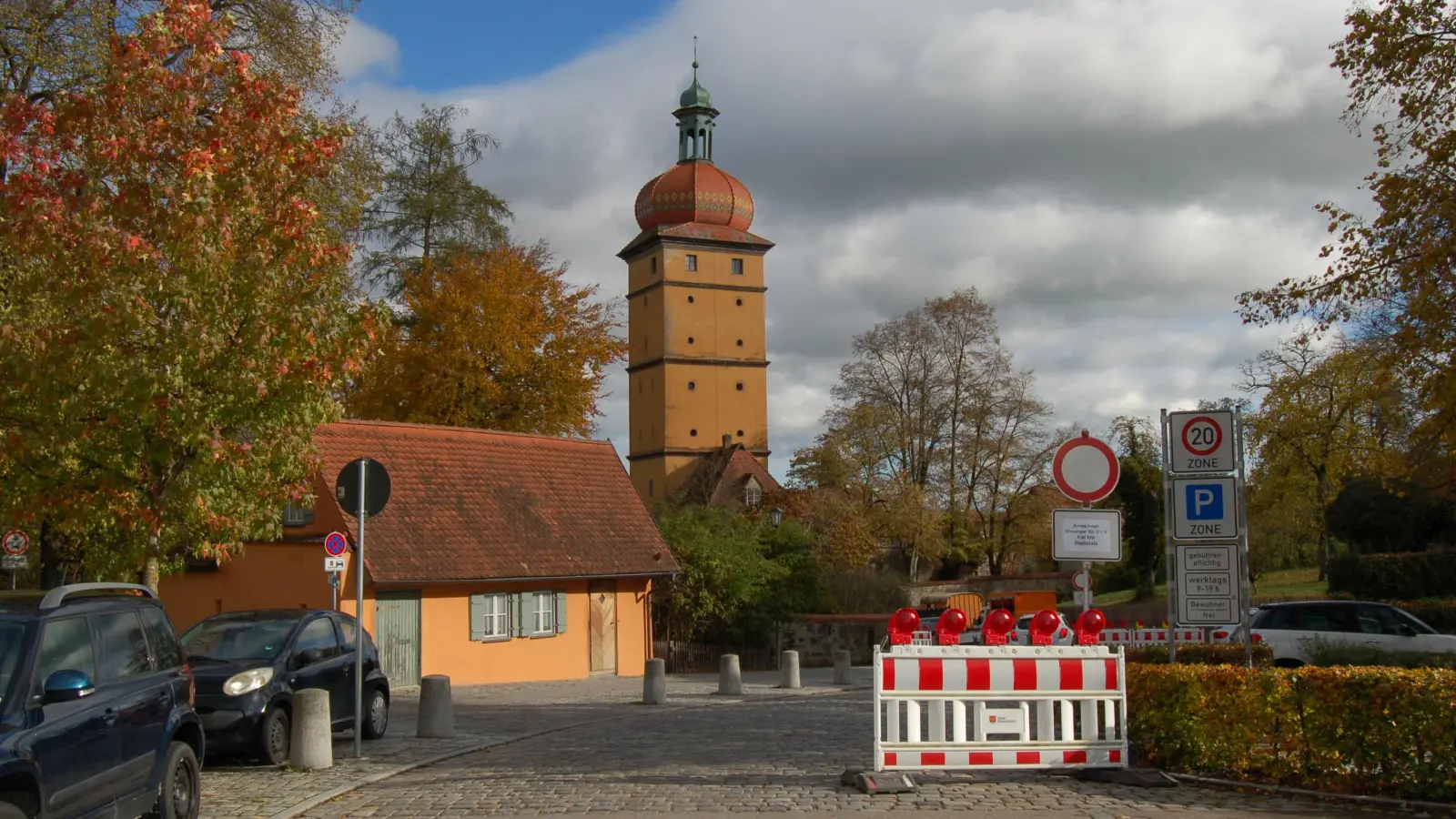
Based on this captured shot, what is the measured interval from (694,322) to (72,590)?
2849 inches

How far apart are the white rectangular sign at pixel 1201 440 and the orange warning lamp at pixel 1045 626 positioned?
221 cm

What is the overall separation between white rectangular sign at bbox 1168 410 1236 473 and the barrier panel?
2453 mm

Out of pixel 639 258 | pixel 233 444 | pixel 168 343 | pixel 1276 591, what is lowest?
pixel 1276 591

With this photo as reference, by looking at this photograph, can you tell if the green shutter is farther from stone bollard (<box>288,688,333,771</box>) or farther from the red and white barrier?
stone bollard (<box>288,688,333,771</box>)

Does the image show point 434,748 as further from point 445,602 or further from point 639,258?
point 639,258

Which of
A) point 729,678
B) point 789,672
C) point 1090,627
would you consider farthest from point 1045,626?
point 789,672

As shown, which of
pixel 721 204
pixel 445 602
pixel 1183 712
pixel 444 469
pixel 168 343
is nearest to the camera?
pixel 1183 712

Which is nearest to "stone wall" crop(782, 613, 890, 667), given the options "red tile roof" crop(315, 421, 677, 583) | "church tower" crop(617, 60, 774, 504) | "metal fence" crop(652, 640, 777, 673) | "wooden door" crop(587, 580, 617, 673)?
"metal fence" crop(652, 640, 777, 673)

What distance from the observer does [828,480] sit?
187 feet

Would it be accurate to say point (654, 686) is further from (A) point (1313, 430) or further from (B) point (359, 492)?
(A) point (1313, 430)

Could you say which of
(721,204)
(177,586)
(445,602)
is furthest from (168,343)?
(721,204)

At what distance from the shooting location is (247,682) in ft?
44.9

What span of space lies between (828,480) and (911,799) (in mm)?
46726

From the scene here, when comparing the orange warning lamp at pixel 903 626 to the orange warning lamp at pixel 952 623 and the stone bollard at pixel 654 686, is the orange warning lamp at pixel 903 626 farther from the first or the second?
the stone bollard at pixel 654 686
